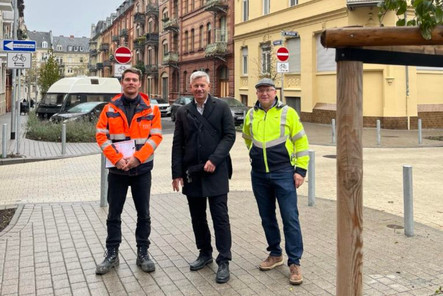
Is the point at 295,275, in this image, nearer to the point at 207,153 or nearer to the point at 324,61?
the point at 207,153

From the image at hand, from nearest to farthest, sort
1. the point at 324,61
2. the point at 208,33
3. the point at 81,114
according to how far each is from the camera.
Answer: the point at 81,114
the point at 324,61
the point at 208,33

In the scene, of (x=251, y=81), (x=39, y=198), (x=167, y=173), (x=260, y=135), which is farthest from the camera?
(x=251, y=81)

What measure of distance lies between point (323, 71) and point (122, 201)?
21.8 meters

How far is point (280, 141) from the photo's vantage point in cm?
434

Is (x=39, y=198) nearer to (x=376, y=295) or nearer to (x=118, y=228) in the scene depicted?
(x=118, y=228)

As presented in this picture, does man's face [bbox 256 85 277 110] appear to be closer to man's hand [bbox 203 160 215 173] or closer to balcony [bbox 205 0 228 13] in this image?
man's hand [bbox 203 160 215 173]

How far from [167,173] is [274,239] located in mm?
6727

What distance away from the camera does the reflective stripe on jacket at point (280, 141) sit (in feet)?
14.2

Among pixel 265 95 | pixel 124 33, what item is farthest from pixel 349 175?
pixel 124 33

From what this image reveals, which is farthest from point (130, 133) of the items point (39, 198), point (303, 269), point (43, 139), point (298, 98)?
point (298, 98)

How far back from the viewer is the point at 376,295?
400 cm

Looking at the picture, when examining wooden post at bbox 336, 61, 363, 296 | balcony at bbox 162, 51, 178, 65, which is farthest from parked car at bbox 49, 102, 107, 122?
balcony at bbox 162, 51, 178, 65

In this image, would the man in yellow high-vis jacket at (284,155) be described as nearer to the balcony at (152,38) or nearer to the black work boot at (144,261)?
the black work boot at (144,261)

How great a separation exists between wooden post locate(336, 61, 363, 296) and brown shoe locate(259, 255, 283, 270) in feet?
5.14
